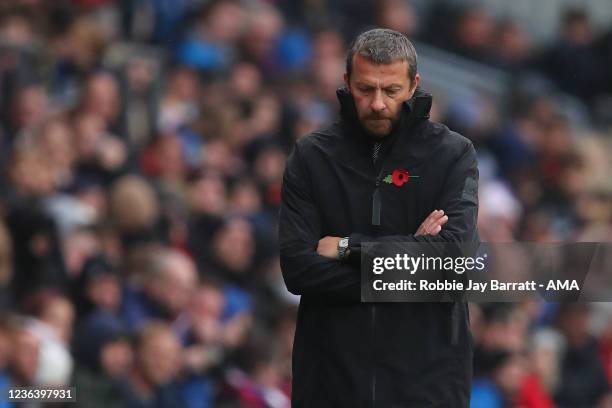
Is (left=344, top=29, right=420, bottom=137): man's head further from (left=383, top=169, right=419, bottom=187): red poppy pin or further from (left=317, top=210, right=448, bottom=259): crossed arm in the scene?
(left=317, top=210, right=448, bottom=259): crossed arm

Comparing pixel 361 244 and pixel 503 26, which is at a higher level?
pixel 503 26

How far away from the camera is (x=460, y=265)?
516 centimetres

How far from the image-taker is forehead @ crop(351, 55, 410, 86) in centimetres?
512

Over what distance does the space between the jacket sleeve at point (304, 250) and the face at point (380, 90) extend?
0.95ft

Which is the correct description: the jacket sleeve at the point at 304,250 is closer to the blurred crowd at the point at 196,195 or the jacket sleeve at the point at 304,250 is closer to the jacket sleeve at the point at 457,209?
the jacket sleeve at the point at 457,209

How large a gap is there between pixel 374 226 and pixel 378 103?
1.28 ft

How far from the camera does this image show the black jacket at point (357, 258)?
515 cm

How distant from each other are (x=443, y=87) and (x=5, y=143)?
6.81 meters

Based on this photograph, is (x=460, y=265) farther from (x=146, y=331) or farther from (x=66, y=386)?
(x=146, y=331)

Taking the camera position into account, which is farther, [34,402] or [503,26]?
[503,26]

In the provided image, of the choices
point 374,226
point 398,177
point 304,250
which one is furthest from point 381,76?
point 304,250

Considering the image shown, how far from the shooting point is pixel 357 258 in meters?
5.18

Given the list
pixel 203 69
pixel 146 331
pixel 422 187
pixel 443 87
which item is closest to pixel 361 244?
pixel 422 187

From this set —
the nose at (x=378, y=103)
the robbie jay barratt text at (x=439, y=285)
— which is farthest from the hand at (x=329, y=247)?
the nose at (x=378, y=103)
